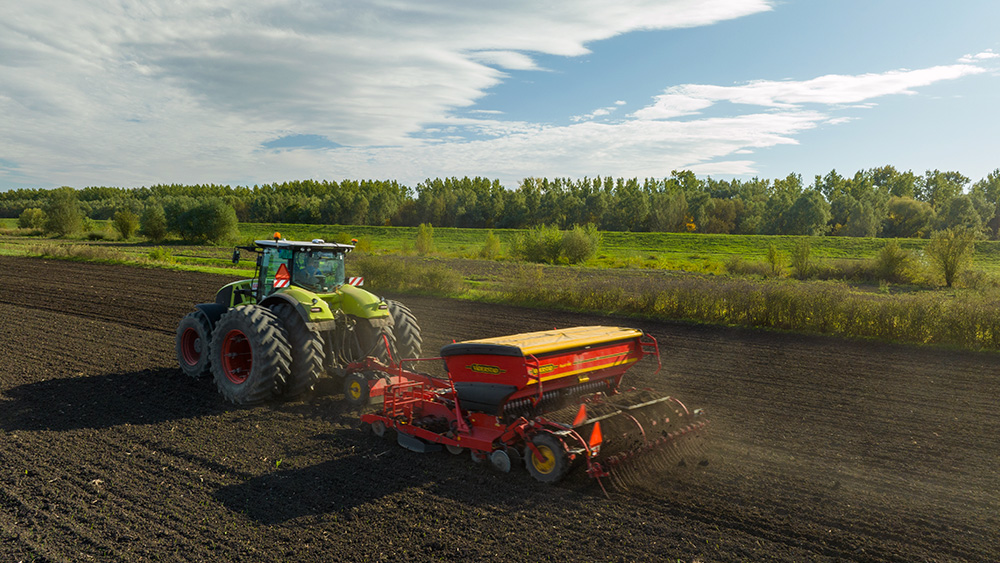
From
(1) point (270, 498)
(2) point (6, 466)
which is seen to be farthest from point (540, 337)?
(2) point (6, 466)

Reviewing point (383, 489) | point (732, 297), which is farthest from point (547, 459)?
point (732, 297)

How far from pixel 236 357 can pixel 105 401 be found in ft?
5.90

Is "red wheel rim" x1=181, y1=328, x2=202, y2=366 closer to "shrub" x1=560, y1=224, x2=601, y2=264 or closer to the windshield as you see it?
the windshield

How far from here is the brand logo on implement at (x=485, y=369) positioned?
5855 mm

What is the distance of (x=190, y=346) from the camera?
377 inches

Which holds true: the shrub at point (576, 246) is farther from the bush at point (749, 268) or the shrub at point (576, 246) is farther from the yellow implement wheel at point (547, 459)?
the yellow implement wheel at point (547, 459)

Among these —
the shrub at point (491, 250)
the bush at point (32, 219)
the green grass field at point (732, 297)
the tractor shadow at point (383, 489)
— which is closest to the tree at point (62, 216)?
the bush at point (32, 219)

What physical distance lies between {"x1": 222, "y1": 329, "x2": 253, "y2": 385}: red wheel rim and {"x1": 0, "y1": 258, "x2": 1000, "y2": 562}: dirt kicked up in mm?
482

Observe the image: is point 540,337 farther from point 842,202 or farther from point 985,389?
point 842,202

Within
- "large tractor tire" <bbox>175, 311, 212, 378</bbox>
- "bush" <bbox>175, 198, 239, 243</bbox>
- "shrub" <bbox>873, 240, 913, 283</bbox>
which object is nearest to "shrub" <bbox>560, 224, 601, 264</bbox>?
"shrub" <bbox>873, 240, 913, 283</bbox>

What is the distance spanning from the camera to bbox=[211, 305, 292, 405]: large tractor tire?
24.6 feet

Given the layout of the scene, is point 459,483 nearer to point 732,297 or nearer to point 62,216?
point 732,297

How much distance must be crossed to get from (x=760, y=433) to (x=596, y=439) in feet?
9.14

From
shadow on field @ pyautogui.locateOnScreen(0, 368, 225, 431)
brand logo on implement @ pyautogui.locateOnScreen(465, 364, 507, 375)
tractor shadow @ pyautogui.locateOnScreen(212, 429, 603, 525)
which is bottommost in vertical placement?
tractor shadow @ pyautogui.locateOnScreen(212, 429, 603, 525)
